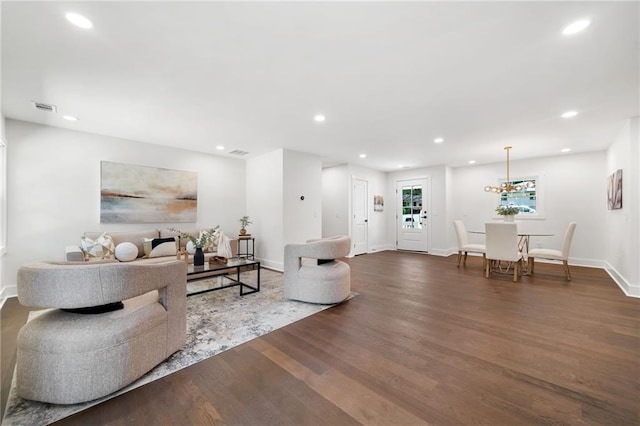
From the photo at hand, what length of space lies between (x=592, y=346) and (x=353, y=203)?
5.39 metres

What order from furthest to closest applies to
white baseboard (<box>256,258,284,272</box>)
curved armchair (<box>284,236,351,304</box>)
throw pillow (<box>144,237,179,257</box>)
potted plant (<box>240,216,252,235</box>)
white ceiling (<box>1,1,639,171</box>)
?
potted plant (<box>240,216,252,235</box>)
white baseboard (<box>256,258,284,272</box>)
throw pillow (<box>144,237,179,257</box>)
curved armchair (<box>284,236,351,304</box>)
white ceiling (<box>1,1,639,171</box>)

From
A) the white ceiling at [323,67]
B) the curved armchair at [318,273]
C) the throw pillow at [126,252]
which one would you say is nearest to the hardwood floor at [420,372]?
the curved armchair at [318,273]

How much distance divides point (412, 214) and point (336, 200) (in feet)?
8.39

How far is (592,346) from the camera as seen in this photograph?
89.4 inches

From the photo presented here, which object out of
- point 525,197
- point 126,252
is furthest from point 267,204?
point 525,197

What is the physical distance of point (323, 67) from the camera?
2.37 metres

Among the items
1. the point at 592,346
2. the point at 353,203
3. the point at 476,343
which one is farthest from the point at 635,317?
the point at 353,203

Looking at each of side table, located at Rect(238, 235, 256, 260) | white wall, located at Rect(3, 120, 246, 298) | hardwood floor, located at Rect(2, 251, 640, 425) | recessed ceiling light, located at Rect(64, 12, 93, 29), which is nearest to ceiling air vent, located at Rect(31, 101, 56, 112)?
white wall, located at Rect(3, 120, 246, 298)

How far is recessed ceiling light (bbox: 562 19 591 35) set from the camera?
5.94 ft

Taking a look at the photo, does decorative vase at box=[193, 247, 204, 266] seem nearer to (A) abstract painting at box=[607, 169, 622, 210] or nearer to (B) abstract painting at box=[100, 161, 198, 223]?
(B) abstract painting at box=[100, 161, 198, 223]

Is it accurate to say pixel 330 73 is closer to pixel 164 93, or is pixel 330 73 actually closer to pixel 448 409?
pixel 164 93

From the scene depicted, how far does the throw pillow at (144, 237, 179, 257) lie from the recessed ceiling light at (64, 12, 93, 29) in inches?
126

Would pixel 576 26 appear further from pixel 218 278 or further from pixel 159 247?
pixel 159 247

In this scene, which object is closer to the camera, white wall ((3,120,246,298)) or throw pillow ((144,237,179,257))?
white wall ((3,120,246,298))
